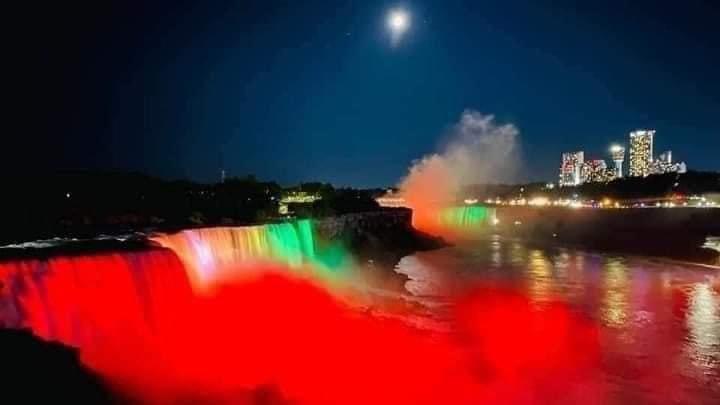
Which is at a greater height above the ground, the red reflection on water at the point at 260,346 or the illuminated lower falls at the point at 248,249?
the illuminated lower falls at the point at 248,249

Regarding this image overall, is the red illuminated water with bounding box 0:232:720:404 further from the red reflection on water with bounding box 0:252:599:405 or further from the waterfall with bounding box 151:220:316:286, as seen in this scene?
the waterfall with bounding box 151:220:316:286

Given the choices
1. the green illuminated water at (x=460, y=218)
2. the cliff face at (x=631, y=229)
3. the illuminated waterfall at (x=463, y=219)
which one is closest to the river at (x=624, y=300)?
the cliff face at (x=631, y=229)

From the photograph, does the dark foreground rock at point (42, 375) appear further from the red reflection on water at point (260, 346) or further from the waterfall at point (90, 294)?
the waterfall at point (90, 294)

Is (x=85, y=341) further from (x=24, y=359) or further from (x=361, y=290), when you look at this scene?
(x=361, y=290)

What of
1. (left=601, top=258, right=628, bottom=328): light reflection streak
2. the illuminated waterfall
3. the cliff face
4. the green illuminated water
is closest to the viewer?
(left=601, top=258, right=628, bottom=328): light reflection streak

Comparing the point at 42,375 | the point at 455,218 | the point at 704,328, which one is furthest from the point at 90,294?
the point at 455,218

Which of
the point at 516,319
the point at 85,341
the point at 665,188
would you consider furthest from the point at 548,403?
the point at 665,188

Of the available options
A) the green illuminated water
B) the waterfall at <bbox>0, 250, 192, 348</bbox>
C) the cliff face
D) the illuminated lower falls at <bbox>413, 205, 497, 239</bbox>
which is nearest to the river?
the cliff face
